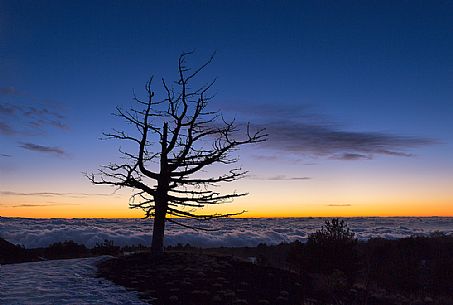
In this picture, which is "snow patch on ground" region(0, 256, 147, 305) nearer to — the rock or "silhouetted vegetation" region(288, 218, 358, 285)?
the rock

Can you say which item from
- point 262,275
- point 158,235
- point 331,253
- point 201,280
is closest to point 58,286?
point 201,280

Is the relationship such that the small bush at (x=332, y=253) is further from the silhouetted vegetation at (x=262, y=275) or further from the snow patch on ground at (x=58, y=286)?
the snow patch on ground at (x=58, y=286)

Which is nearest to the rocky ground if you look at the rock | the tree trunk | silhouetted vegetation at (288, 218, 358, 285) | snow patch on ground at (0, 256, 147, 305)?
the rock

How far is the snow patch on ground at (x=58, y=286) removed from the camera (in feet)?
39.9

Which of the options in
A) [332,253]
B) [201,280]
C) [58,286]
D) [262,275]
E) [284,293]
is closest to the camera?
[58,286]

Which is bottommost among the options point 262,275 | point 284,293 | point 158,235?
point 284,293

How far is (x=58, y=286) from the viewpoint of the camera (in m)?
13.6

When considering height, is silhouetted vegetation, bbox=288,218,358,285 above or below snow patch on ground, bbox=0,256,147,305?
above

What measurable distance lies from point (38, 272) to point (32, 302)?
424 centimetres

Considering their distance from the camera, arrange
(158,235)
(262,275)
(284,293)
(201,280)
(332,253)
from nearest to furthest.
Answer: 1. (284,293)
2. (201,280)
3. (262,275)
4. (158,235)
5. (332,253)

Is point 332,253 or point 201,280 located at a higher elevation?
point 332,253

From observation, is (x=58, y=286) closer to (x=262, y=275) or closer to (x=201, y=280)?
(x=201, y=280)

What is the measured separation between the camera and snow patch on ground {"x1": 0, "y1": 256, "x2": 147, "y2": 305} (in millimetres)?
12172

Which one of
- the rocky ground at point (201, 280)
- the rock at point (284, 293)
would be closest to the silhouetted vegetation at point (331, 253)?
the rocky ground at point (201, 280)
